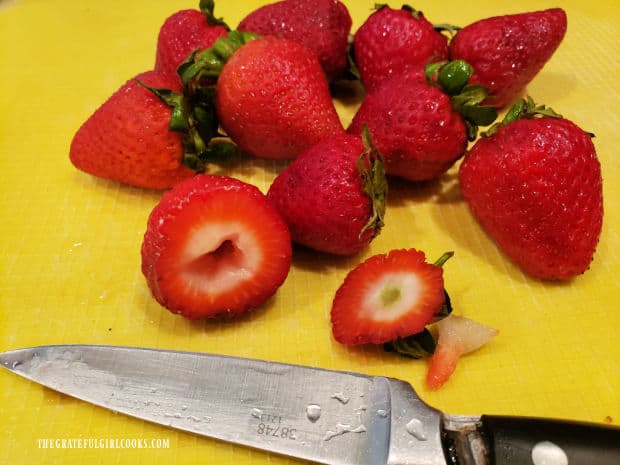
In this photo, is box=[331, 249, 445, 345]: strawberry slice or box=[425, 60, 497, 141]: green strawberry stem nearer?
box=[331, 249, 445, 345]: strawberry slice

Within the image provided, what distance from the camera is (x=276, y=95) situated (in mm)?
939

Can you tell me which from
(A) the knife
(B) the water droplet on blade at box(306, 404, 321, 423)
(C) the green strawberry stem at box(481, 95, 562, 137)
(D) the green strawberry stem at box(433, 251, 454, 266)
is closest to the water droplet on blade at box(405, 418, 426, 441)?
(A) the knife

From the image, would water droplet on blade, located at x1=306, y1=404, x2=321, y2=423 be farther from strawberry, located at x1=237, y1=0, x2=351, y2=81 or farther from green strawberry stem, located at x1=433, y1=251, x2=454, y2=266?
strawberry, located at x1=237, y1=0, x2=351, y2=81

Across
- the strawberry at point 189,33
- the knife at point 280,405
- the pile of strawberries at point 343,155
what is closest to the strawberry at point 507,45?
the pile of strawberries at point 343,155

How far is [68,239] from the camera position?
0.95 meters

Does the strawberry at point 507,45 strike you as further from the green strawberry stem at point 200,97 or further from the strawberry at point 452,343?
the strawberry at point 452,343

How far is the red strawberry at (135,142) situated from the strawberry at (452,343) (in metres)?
0.50

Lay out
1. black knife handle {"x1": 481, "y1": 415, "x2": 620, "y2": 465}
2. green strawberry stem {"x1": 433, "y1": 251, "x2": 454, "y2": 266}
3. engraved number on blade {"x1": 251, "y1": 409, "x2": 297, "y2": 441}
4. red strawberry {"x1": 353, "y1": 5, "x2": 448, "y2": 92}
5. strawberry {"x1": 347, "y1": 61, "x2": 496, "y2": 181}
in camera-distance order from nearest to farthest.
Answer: black knife handle {"x1": 481, "y1": 415, "x2": 620, "y2": 465}
engraved number on blade {"x1": 251, "y1": 409, "x2": 297, "y2": 441}
green strawberry stem {"x1": 433, "y1": 251, "x2": 454, "y2": 266}
strawberry {"x1": 347, "y1": 61, "x2": 496, "y2": 181}
red strawberry {"x1": 353, "y1": 5, "x2": 448, "y2": 92}

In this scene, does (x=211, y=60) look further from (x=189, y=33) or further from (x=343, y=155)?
(x=343, y=155)

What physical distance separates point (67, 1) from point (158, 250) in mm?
1184

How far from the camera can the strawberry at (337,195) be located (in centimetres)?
79

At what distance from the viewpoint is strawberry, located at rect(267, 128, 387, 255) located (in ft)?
2.61

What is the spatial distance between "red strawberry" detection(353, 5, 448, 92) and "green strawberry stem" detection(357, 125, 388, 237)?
0.31m

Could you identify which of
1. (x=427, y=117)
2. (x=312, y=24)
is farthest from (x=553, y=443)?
(x=312, y=24)
